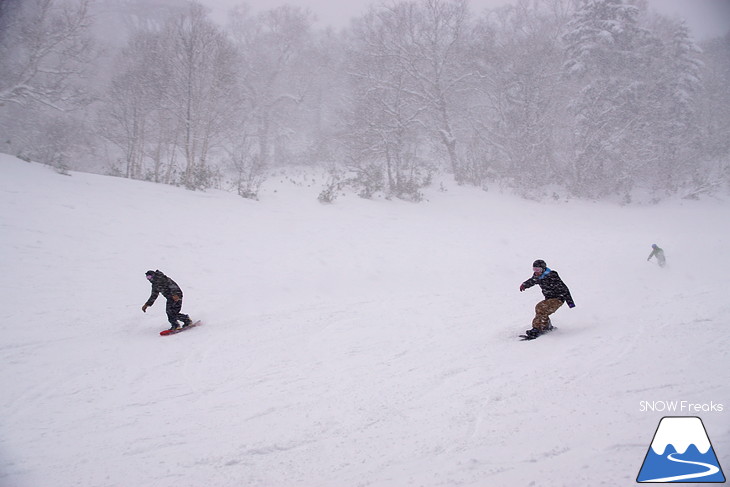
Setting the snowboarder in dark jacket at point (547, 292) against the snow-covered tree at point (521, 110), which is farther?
the snow-covered tree at point (521, 110)

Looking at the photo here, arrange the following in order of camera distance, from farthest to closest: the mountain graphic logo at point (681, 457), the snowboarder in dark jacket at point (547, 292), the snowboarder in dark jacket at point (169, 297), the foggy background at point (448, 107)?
the foggy background at point (448, 107) < the snowboarder in dark jacket at point (169, 297) < the snowboarder in dark jacket at point (547, 292) < the mountain graphic logo at point (681, 457)

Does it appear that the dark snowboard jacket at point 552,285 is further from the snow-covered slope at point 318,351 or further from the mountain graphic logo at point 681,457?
the mountain graphic logo at point 681,457

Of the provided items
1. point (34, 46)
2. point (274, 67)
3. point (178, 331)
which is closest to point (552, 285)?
point (178, 331)

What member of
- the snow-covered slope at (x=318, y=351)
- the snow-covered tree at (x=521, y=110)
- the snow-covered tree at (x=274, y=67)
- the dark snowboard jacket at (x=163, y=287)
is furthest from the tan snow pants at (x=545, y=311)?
the snow-covered tree at (x=274, y=67)

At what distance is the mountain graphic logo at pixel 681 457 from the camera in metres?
2.72

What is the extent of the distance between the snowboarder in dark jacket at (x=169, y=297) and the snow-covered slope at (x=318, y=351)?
2.26 feet

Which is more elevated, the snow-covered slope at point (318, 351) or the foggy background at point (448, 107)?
the foggy background at point (448, 107)

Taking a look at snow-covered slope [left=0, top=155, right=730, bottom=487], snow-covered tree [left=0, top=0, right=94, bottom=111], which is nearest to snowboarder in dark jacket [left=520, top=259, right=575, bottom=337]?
snow-covered slope [left=0, top=155, right=730, bottom=487]

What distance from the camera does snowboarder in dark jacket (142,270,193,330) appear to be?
8.52 m

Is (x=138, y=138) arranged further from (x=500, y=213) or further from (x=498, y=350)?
(x=498, y=350)

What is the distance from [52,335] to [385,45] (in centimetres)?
2744

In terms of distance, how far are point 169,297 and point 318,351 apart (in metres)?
3.84

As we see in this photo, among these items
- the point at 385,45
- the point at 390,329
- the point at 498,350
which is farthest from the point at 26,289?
the point at 385,45

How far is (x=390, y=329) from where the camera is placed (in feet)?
28.3
